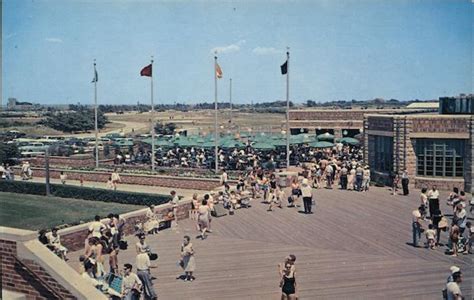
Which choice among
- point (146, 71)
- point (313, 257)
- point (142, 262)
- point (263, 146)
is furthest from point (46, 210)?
point (142, 262)

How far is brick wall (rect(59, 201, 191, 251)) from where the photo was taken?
54.2 feet

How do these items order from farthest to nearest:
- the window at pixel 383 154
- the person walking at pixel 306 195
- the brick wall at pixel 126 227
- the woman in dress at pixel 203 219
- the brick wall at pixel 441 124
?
the window at pixel 383 154
the brick wall at pixel 441 124
the person walking at pixel 306 195
the woman in dress at pixel 203 219
the brick wall at pixel 126 227

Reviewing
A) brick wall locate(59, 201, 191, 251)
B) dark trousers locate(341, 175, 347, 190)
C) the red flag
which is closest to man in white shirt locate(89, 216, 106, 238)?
brick wall locate(59, 201, 191, 251)

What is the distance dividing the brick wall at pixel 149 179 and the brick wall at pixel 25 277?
66.6 feet

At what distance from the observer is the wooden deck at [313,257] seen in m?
12.7

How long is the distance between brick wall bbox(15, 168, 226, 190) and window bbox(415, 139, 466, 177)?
10.2 m

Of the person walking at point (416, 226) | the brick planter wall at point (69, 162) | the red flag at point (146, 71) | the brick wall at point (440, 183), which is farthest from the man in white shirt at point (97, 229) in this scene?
the brick planter wall at point (69, 162)

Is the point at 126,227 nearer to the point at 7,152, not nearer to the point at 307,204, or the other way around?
the point at 307,204

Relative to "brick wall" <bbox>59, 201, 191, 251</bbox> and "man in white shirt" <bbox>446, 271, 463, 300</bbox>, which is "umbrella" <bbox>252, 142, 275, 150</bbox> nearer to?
"brick wall" <bbox>59, 201, 191, 251</bbox>

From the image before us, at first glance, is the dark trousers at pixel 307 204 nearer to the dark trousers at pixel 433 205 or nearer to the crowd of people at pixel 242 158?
the dark trousers at pixel 433 205

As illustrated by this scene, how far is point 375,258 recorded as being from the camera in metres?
15.1

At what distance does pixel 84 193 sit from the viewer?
30.4 meters

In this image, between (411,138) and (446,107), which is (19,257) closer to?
(411,138)

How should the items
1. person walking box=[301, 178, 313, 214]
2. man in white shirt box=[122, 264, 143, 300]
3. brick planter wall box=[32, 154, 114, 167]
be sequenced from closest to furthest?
man in white shirt box=[122, 264, 143, 300] < person walking box=[301, 178, 313, 214] < brick planter wall box=[32, 154, 114, 167]
